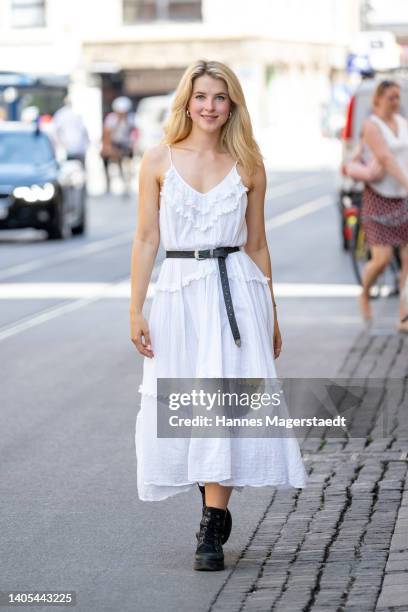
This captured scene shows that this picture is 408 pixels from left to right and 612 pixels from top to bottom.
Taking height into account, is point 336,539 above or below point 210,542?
below

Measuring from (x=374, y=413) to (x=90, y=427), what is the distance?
1.53 meters

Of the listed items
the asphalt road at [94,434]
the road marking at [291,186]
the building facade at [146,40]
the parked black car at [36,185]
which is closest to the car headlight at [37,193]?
the parked black car at [36,185]

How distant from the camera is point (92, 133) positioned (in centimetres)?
5962

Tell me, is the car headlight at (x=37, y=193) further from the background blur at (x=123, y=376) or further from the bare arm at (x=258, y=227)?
the bare arm at (x=258, y=227)

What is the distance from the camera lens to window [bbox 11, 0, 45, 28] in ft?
225

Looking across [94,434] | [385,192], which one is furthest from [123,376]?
[385,192]

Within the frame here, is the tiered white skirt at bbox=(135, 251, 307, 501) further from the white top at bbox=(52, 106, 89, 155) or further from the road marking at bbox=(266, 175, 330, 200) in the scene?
the road marking at bbox=(266, 175, 330, 200)

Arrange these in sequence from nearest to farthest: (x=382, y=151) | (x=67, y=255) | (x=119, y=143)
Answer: (x=382, y=151) → (x=67, y=255) → (x=119, y=143)

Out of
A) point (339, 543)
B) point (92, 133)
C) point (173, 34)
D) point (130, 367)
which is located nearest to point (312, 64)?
point (173, 34)

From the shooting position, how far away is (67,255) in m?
22.1

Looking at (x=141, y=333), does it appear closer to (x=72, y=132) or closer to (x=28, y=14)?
(x=72, y=132)

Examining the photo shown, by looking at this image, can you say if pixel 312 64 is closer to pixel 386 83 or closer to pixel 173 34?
pixel 173 34

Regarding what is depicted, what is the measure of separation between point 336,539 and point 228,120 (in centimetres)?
159

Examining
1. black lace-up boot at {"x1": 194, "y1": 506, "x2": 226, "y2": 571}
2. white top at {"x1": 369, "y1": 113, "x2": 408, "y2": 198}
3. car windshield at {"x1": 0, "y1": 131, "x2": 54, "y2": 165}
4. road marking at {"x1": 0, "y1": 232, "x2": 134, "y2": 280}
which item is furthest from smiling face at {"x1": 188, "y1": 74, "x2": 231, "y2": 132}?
car windshield at {"x1": 0, "y1": 131, "x2": 54, "y2": 165}
